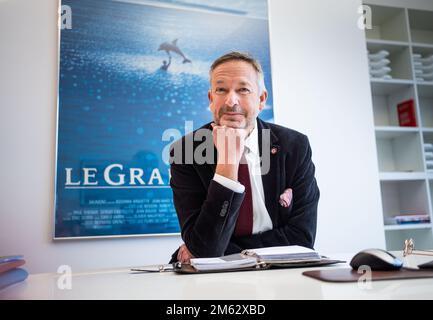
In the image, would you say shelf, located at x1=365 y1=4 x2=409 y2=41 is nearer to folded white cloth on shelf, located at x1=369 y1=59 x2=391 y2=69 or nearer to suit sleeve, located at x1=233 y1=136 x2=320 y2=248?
folded white cloth on shelf, located at x1=369 y1=59 x2=391 y2=69

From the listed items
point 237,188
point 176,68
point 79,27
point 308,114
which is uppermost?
point 79,27

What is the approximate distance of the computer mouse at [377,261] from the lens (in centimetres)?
79

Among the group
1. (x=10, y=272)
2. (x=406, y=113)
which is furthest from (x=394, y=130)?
(x=10, y=272)

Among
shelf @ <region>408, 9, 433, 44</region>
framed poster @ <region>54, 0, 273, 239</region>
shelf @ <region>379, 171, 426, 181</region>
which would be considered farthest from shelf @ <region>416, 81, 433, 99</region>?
framed poster @ <region>54, 0, 273, 239</region>

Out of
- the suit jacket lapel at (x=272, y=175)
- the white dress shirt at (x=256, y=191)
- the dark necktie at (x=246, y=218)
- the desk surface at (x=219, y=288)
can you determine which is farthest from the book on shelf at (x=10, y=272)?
the suit jacket lapel at (x=272, y=175)

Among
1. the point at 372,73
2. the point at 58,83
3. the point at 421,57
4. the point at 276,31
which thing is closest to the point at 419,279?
the point at 58,83

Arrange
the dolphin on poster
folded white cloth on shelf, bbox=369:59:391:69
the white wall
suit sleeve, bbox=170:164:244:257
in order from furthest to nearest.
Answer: folded white cloth on shelf, bbox=369:59:391:69 < the dolphin on poster < the white wall < suit sleeve, bbox=170:164:244:257

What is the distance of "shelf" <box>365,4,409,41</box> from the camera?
3096mm

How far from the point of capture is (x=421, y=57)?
10.9ft

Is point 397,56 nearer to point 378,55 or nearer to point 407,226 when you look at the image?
point 378,55

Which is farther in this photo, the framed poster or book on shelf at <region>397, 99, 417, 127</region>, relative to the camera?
book on shelf at <region>397, 99, 417, 127</region>

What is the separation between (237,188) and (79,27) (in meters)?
1.71

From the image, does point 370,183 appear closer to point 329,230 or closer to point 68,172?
point 329,230

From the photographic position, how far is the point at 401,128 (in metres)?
2.93
